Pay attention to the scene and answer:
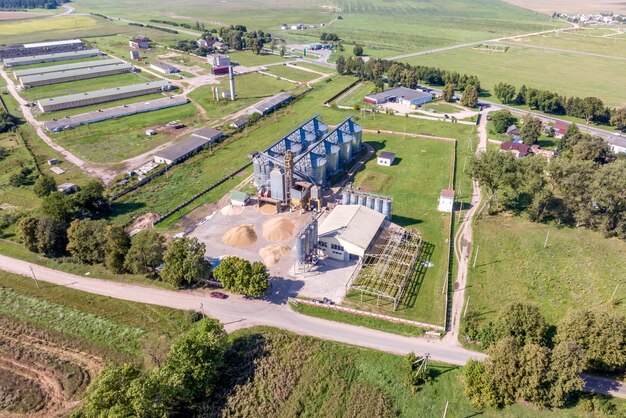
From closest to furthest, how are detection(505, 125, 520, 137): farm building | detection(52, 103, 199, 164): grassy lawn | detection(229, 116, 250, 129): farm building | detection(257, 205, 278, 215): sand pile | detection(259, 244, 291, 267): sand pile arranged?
detection(259, 244, 291, 267): sand pile
detection(257, 205, 278, 215): sand pile
detection(52, 103, 199, 164): grassy lawn
detection(505, 125, 520, 137): farm building
detection(229, 116, 250, 129): farm building

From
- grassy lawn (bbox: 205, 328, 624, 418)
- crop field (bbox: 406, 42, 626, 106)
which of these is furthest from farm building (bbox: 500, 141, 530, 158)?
grassy lawn (bbox: 205, 328, 624, 418)

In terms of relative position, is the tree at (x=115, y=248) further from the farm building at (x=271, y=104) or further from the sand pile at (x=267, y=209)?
the farm building at (x=271, y=104)

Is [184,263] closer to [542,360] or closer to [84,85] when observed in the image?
[542,360]

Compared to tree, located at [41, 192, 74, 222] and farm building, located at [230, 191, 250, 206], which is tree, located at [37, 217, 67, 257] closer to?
tree, located at [41, 192, 74, 222]

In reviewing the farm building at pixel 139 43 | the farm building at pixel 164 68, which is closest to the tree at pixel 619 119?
the farm building at pixel 164 68

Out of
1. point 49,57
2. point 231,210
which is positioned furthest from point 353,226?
point 49,57

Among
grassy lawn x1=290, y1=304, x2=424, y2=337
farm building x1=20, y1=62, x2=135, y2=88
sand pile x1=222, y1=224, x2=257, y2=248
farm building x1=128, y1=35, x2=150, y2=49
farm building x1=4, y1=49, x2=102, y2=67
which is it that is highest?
farm building x1=128, y1=35, x2=150, y2=49

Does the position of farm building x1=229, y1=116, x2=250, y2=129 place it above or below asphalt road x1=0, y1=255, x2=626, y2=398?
above

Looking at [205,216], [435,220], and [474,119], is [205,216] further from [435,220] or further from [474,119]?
[474,119]
